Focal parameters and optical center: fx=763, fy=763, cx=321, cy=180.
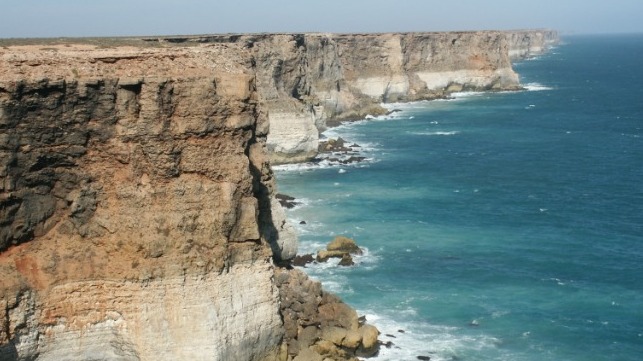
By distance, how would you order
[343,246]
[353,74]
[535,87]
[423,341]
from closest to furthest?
[423,341] → [343,246] → [353,74] → [535,87]

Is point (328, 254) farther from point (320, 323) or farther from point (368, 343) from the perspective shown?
point (320, 323)

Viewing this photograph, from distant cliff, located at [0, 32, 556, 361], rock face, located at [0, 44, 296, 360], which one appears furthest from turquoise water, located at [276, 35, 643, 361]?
rock face, located at [0, 44, 296, 360]

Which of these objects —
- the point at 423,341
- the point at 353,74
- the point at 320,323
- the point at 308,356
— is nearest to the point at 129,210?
the point at 308,356

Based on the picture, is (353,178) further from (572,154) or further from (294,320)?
(294,320)

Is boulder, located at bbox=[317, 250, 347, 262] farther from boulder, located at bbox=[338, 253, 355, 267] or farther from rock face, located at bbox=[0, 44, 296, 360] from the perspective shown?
rock face, located at bbox=[0, 44, 296, 360]

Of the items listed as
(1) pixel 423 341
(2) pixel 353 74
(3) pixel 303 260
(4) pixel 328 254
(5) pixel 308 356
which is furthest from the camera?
(2) pixel 353 74

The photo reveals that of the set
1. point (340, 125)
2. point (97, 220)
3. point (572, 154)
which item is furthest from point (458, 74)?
point (97, 220)

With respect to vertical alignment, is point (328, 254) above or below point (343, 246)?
below
